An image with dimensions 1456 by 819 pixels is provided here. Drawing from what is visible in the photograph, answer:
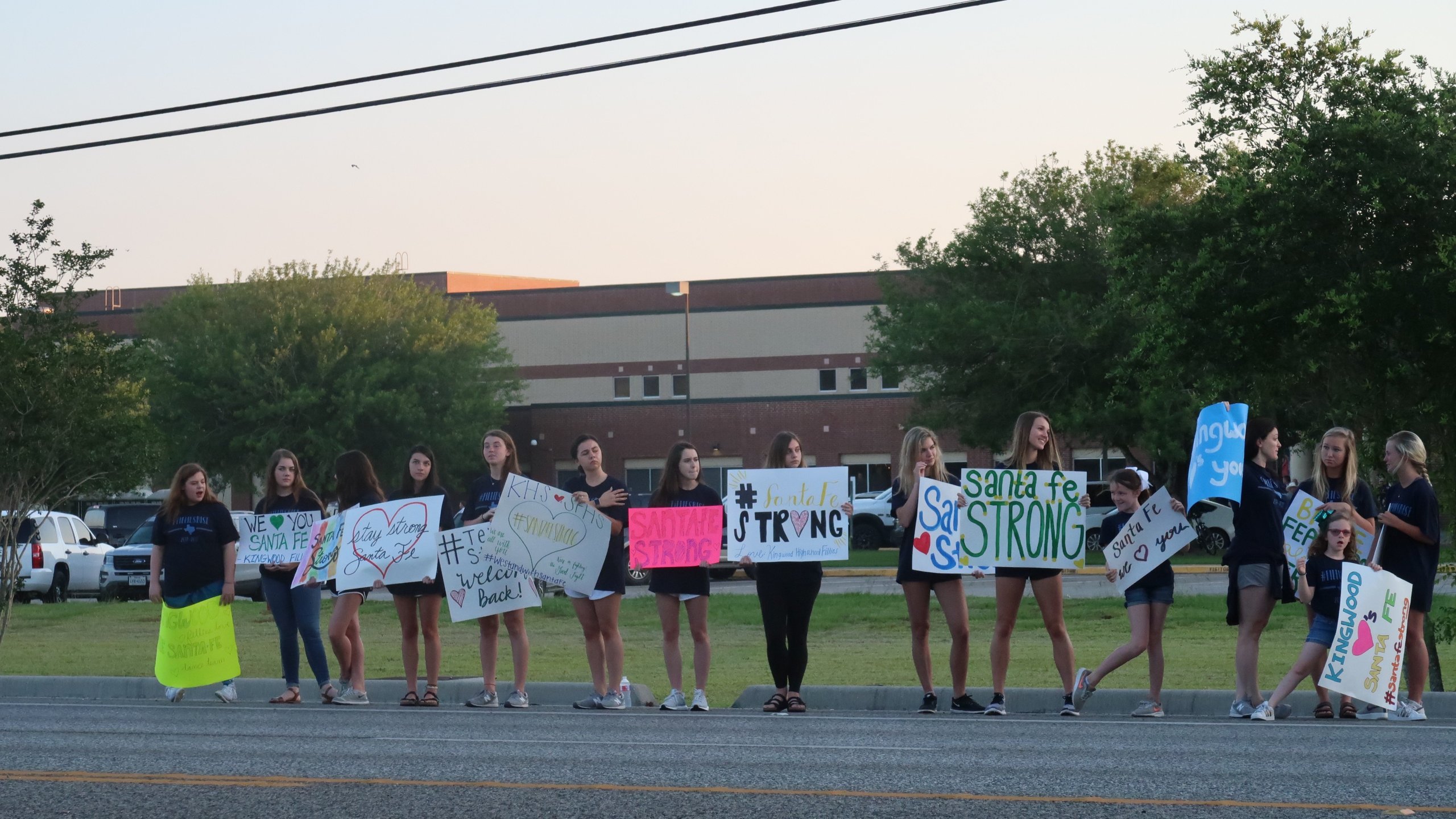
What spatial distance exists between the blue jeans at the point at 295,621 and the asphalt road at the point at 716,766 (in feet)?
4.45

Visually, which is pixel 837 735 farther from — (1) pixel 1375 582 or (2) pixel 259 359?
(2) pixel 259 359

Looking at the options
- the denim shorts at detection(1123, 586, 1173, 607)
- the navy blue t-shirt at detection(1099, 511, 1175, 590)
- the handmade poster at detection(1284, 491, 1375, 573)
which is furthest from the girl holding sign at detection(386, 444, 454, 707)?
the handmade poster at detection(1284, 491, 1375, 573)

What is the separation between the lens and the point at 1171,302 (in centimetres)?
1678

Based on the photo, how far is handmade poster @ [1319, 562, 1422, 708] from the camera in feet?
36.8

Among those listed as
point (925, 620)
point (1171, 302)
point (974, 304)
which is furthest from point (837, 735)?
point (974, 304)

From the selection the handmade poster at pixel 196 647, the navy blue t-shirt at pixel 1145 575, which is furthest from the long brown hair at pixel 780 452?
the handmade poster at pixel 196 647

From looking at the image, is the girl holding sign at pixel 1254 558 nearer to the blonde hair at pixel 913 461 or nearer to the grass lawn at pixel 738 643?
the blonde hair at pixel 913 461

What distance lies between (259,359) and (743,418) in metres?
18.1

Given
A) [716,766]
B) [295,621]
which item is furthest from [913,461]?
[295,621]

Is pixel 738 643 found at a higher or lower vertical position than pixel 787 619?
lower

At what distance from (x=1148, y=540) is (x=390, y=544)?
5.74m

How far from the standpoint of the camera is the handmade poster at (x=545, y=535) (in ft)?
42.4

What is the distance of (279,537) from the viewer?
45.5 ft

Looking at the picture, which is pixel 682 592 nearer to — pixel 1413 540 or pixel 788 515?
pixel 788 515
